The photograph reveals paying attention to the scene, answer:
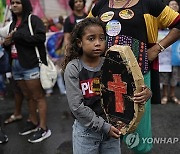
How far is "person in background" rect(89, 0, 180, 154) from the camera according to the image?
234cm

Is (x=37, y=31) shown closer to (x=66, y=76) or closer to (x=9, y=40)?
(x=9, y=40)

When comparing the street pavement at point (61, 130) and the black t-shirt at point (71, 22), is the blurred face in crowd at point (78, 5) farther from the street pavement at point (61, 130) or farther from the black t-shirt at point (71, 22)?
the street pavement at point (61, 130)

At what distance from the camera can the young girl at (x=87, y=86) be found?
193cm

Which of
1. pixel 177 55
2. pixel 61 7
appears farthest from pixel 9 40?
pixel 61 7

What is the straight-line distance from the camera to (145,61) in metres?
2.44

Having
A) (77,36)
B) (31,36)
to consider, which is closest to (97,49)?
(77,36)

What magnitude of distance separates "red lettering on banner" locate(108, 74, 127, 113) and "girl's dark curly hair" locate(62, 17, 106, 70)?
30cm

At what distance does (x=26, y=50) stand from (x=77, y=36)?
166 centimetres

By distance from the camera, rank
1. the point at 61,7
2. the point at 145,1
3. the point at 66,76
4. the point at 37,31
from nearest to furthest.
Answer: the point at 66,76 → the point at 145,1 → the point at 37,31 → the point at 61,7

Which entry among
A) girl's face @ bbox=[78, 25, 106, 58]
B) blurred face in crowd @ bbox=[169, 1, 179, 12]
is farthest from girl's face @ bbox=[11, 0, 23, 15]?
blurred face in crowd @ bbox=[169, 1, 179, 12]

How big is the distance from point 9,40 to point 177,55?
2.61m

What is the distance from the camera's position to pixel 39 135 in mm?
3770

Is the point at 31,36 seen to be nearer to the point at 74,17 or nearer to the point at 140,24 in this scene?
the point at 74,17

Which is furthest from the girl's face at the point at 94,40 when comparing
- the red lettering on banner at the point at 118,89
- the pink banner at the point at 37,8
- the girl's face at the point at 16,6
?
the pink banner at the point at 37,8
